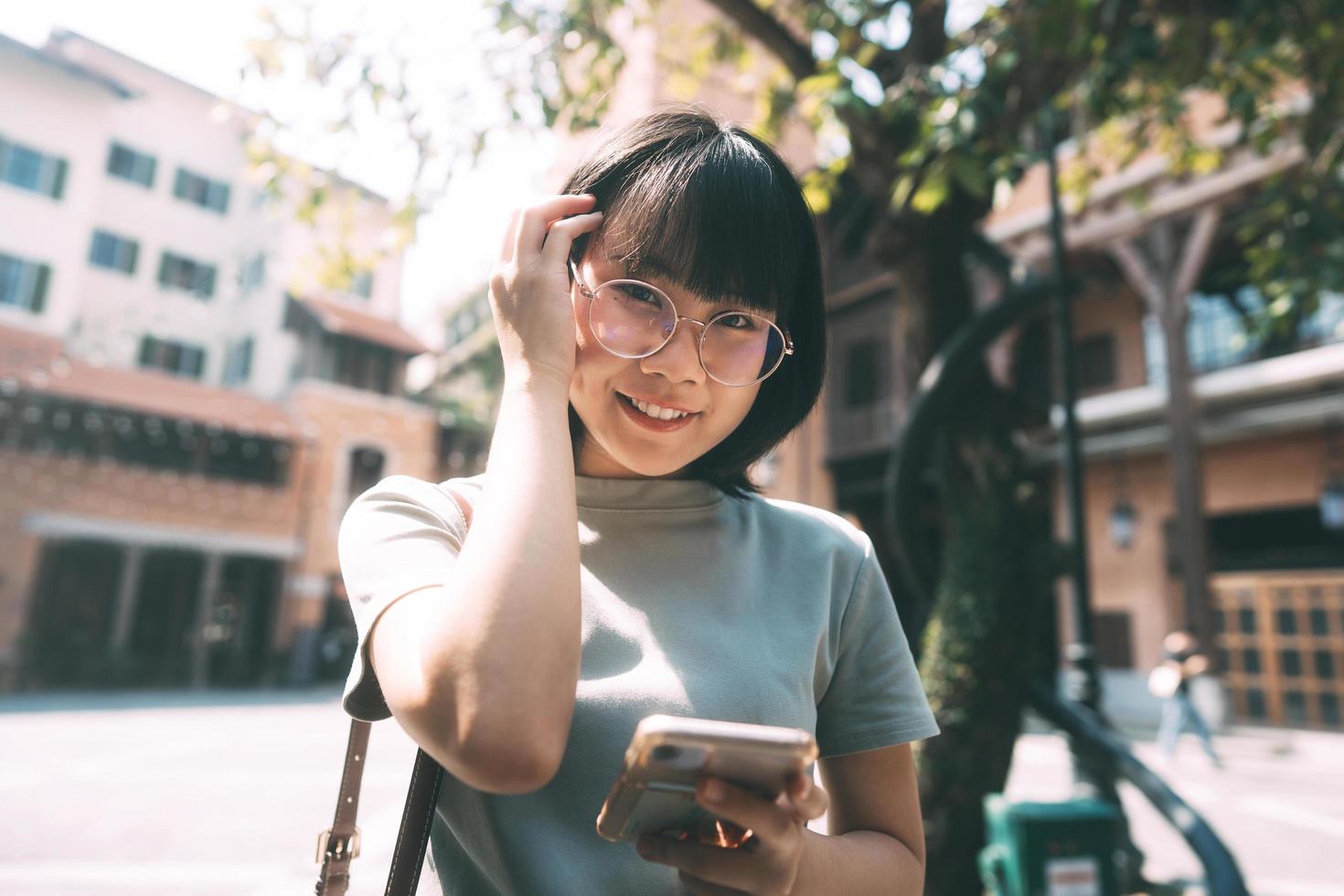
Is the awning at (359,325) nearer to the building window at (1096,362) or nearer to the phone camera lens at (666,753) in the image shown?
the building window at (1096,362)

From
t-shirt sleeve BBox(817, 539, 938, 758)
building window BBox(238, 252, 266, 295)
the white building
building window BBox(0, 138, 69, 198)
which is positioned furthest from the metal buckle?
building window BBox(238, 252, 266, 295)

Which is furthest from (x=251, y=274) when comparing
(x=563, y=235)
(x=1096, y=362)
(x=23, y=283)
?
(x=563, y=235)

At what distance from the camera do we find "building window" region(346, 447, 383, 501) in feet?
73.6

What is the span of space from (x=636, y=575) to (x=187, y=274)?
82.8 ft

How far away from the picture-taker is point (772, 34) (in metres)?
4.23

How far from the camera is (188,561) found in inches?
798

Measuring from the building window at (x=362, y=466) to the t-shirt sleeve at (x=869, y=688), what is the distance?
2257 centimetres

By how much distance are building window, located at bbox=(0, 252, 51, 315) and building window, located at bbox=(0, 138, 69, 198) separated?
5.73 ft

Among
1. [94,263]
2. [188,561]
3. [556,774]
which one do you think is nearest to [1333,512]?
[556,774]

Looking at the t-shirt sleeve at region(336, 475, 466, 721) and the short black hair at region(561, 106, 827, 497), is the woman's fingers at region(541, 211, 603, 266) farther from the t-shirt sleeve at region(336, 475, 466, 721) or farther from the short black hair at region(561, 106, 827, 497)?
the t-shirt sleeve at region(336, 475, 466, 721)

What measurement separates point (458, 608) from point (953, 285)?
146 inches

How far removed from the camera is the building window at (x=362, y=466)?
22422 millimetres

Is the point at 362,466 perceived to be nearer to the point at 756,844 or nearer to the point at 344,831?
the point at 344,831

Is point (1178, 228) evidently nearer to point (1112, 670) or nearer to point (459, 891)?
point (1112, 670)
